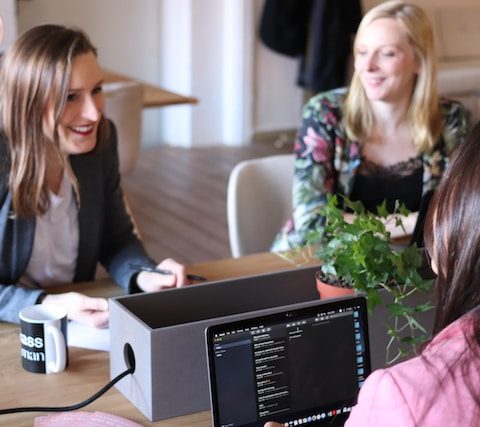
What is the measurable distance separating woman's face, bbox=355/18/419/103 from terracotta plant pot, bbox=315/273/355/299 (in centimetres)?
105

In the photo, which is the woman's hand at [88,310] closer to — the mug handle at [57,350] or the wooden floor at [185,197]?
the mug handle at [57,350]

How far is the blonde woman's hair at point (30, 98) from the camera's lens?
6.91ft

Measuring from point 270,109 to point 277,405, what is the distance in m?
5.37

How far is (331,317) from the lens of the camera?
4.86 feet

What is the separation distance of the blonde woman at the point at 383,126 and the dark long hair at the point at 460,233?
1.51 metres

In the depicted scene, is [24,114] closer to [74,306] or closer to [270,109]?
[74,306]

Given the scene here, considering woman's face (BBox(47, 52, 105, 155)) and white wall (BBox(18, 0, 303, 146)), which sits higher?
woman's face (BBox(47, 52, 105, 155))

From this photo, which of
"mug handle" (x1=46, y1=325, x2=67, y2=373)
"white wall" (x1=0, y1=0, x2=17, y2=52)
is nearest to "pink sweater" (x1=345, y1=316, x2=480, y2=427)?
"mug handle" (x1=46, y1=325, x2=67, y2=373)

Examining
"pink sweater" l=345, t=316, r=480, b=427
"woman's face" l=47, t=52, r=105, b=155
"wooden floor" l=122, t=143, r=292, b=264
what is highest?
"woman's face" l=47, t=52, r=105, b=155

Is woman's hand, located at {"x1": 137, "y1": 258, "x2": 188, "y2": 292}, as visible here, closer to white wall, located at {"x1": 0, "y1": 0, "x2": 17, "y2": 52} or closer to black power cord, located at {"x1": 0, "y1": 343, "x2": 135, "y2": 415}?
black power cord, located at {"x1": 0, "y1": 343, "x2": 135, "y2": 415}

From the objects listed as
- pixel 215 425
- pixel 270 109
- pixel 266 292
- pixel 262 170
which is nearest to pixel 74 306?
pixel 266 292

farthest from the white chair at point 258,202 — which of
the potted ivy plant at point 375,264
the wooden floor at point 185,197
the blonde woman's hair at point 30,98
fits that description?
the wooden floor at point 185,197

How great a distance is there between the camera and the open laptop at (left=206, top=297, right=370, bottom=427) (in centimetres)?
139

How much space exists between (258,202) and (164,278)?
648 millimetres
